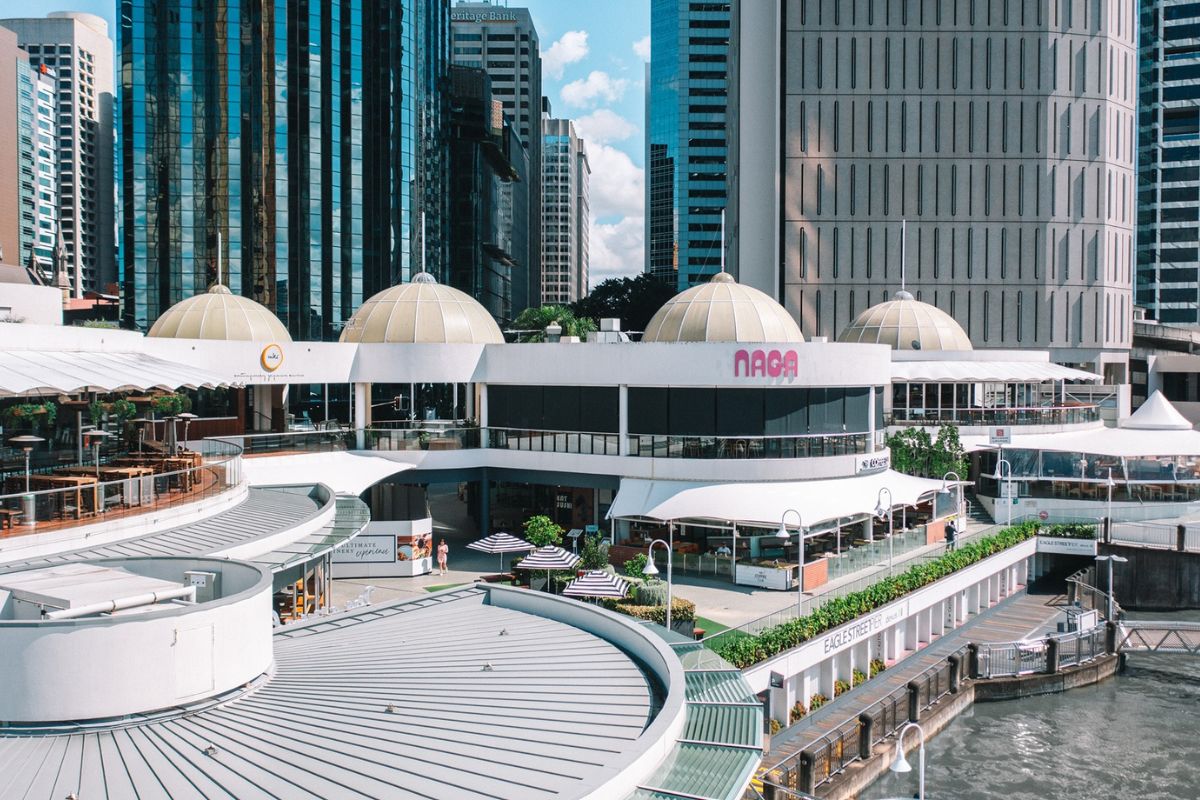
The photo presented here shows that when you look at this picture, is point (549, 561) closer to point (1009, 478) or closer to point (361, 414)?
point (361, 414)

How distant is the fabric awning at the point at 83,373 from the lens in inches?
931

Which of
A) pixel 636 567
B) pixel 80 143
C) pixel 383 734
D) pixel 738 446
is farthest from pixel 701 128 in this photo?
pixel 383 734

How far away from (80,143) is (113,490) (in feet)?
634

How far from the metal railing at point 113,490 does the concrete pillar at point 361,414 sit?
42.2 feet

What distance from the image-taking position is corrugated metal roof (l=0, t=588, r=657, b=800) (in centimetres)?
1154

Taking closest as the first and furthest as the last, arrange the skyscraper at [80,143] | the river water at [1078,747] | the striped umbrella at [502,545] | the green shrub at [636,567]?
the river water at [1078,747]
the green shrub at [636,567]
the striped umbrella at [502,545]
the skyscraper at [80,143]

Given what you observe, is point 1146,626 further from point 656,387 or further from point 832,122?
point 832,122

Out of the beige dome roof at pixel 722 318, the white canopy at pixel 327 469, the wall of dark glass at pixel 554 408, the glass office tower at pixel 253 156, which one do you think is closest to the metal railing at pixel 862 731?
the beige dome roof at pixel 722 318

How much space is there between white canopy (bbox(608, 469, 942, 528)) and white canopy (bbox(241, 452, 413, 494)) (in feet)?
31.0

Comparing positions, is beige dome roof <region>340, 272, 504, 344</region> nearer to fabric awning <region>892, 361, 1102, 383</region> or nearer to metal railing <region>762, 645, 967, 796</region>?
metal railing <region>762, 645, 967, 796</region>

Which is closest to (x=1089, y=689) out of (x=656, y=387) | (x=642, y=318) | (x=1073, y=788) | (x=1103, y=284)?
(x=1073, y=788)

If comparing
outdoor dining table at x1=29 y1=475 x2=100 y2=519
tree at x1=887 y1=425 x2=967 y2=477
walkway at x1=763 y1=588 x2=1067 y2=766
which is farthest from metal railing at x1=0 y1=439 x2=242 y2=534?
tree at x1=887 y1=425 x2=967 y2=477

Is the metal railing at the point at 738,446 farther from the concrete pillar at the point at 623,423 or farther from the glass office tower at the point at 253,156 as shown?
the glass office tower at the point at 253,156

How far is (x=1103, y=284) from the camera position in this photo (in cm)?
8419
